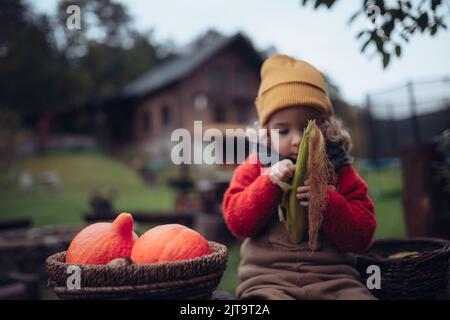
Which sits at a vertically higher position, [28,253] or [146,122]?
[146,122]

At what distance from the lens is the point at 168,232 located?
128 cm

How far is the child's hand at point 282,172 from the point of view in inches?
60.7

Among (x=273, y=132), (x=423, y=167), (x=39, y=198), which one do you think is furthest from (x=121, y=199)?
(x=273, y=132)

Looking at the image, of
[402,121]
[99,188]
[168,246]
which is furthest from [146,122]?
[168,246]

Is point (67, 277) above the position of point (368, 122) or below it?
below

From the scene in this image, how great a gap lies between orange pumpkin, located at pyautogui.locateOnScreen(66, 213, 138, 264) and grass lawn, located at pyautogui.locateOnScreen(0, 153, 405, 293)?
8.56 feet

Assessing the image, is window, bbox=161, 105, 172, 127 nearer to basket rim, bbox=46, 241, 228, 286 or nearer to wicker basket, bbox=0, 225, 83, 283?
wicker basket, bbox=0, 225, 83, 283

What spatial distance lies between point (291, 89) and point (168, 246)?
2.86 feet

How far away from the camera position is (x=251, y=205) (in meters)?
1.64

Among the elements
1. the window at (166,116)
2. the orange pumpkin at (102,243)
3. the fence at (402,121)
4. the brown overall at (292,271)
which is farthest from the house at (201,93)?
the orange pumpkin at (102,243)

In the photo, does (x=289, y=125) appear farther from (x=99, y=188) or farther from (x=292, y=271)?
(x=99, y=188)

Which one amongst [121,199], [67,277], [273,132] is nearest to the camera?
[67,277]
